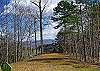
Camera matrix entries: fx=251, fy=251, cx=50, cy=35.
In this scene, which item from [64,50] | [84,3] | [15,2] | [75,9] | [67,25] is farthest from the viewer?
[64,50]

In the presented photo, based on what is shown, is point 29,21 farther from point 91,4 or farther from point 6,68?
point 6,68

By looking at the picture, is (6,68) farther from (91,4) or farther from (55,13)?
(55,13)

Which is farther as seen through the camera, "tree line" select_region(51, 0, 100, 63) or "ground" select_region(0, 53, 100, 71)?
"tree line" select_region(51, 0, 100, 63)

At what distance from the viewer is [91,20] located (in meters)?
41.9

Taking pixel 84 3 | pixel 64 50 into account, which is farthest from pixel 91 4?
pixel 64 50

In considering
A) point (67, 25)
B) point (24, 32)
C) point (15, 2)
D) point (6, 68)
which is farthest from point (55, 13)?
point (6, 68)

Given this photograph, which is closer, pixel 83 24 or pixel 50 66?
pixel 50 66

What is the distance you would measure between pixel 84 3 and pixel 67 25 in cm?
1389

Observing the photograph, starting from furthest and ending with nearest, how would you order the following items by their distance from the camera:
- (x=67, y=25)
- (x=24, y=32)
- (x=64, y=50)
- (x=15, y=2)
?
(x=64, y=50)
(x=24, y=32)
(x=67, y=25)
(x=15, y=2)

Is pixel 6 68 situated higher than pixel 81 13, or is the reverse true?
pixel 81 13

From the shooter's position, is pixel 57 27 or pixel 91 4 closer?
pixel 91 4

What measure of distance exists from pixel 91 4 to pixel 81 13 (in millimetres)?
4295

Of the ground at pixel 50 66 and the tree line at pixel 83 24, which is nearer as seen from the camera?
the ground at pixel 50 66

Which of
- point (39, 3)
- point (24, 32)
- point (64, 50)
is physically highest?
point (39, 3)
